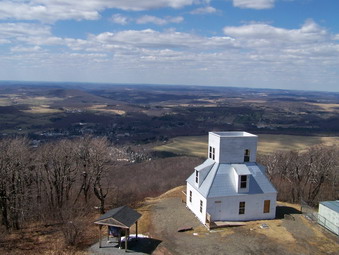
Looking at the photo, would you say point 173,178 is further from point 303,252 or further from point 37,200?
point 303,252

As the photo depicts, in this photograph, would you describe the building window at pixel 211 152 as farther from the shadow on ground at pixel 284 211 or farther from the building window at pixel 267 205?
the shadow on ground at pixel 284 211

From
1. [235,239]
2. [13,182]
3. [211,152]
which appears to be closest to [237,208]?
[235,239]

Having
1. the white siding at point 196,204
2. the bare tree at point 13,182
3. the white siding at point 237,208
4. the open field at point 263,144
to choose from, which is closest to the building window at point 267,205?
the white siding at point 237,208

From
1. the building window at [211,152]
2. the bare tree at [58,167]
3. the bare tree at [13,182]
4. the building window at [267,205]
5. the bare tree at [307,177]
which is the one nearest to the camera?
the bare tree at [13,182]

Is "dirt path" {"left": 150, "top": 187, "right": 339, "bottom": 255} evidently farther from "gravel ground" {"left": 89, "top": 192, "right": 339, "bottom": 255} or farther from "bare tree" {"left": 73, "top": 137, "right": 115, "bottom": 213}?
"bare tree" {"left": 73, "top": 137, "right": 115, "bottom": 213}

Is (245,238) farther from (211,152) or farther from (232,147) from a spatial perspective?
(211,152)
